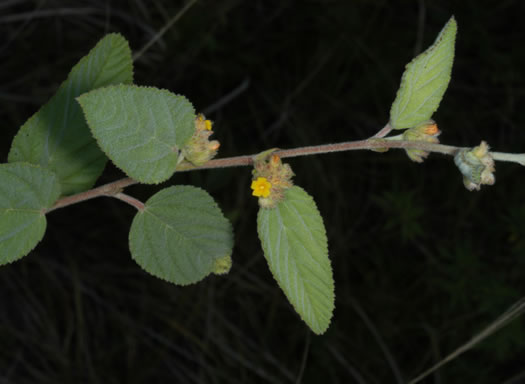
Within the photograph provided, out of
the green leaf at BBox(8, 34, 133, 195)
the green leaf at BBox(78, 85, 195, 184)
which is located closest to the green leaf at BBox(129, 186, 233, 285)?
the green leaf at BBox(78, 85, 195, 184)

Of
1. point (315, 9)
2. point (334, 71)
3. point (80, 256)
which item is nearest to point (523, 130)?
point (334, 71)

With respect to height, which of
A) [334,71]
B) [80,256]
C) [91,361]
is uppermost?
[334,71]

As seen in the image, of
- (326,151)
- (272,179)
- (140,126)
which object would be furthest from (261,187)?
(140,126)

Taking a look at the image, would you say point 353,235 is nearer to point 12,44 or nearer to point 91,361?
point 91,361

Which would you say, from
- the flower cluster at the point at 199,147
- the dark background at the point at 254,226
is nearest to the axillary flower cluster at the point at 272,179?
the flower cluster at the point at 199,147

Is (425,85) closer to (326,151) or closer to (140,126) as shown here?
(326,151)

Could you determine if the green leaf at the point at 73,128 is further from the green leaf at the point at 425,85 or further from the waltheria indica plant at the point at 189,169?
the green leaf at the point at 425,85
